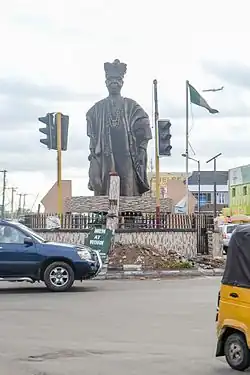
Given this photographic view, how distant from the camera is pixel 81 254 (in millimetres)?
18141

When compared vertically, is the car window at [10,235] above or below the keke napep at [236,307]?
above

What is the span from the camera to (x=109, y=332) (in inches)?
445

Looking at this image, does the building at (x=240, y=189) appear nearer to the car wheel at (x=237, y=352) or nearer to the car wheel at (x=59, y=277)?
the car wheel at (x=59, y=277)

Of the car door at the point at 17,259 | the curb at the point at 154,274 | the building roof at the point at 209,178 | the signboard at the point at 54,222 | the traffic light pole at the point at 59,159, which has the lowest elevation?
the curb at the point at 154,274

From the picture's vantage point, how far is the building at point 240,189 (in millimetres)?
89500

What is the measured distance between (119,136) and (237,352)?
23123mm

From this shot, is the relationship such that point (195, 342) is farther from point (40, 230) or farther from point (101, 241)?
Result: point (40, 230)

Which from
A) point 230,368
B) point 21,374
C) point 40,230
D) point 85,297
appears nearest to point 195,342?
point 230,368

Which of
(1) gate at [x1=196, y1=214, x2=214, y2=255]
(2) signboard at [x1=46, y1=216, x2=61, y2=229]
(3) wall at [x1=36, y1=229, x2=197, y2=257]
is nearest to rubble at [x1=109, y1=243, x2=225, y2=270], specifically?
(3) wall at [x1=36, y1=229, x2=197, y2=257]

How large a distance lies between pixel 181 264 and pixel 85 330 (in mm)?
13219

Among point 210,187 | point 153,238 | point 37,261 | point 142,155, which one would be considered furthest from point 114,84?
point 210,187

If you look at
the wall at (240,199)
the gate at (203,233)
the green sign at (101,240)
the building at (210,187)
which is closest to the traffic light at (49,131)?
the green sign at (101,240)

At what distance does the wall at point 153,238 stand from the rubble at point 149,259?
1160 millimetres

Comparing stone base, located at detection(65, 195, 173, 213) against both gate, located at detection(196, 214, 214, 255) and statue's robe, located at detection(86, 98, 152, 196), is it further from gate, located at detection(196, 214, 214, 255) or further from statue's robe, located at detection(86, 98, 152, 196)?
gate, located at detection(196, 214, 214, 255)
